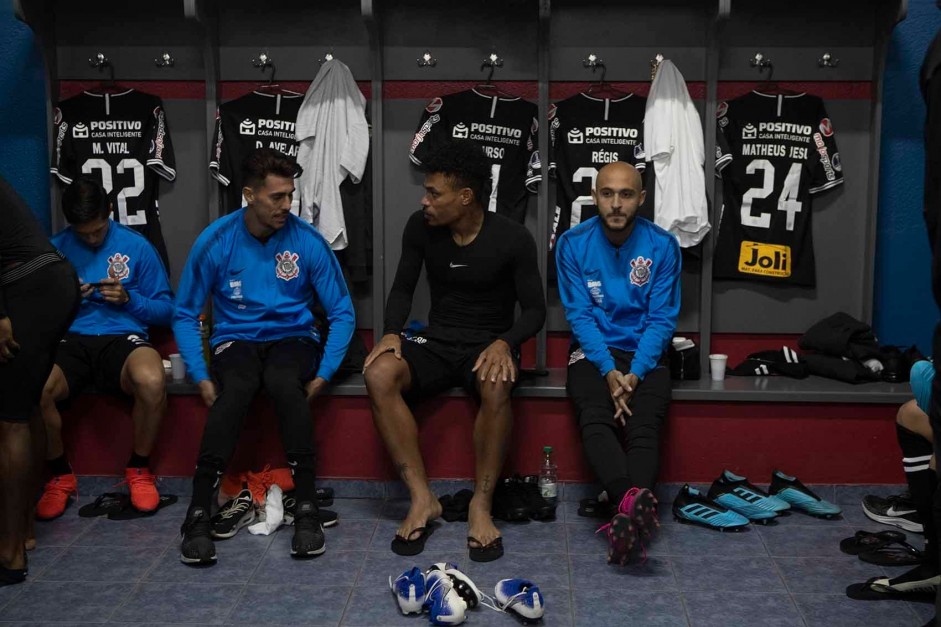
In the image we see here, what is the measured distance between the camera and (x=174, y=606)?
111 inches

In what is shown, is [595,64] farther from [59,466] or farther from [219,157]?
[59,466]

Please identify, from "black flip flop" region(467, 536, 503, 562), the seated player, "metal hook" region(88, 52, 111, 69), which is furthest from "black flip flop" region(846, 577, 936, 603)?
"metal hook" region(88, 52, 111, 69)

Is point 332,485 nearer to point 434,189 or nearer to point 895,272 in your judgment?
point 434,189

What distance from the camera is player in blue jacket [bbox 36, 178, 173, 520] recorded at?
3.66 m

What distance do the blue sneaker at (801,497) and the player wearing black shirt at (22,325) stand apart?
2.48 metres

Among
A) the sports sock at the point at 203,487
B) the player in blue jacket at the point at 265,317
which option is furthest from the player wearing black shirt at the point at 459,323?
the sports sock at the point at 203,487

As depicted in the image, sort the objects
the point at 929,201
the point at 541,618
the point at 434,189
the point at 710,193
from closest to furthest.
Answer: the point at 929,201 < the point at 541,618 < the point at 434,189 < the point at 710,193

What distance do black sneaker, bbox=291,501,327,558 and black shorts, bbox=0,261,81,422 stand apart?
897 mm

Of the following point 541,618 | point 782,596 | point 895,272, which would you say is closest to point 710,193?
point 895,272

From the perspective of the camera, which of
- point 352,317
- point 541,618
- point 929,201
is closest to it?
point 929,201

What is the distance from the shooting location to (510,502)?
11.6 ft

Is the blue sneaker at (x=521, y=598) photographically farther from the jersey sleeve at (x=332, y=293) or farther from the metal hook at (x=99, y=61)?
the metal hook at (x=99, y=61)

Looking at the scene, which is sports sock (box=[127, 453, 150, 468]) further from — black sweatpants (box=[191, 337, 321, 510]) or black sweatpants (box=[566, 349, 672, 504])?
black sweatpants (box=[566, 349, 672, 504])

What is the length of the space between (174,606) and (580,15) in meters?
2.96
